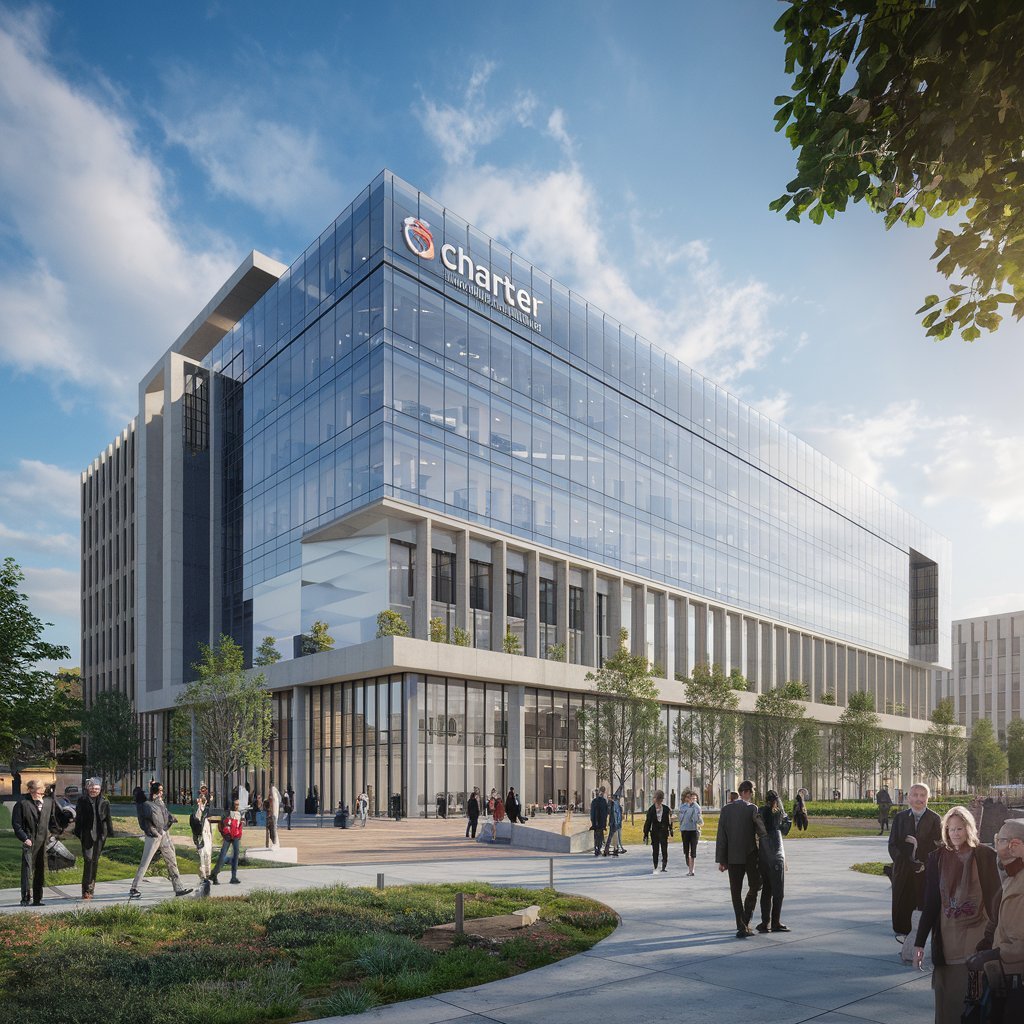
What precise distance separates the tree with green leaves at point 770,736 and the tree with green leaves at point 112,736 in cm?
4329

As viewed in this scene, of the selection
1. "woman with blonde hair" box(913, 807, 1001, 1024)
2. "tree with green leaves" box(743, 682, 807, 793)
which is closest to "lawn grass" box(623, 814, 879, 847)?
"tree with green leaves" box(743, 682, 807, 793)

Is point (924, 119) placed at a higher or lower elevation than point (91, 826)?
higher

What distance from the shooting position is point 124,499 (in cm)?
8756

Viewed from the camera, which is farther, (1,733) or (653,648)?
(653,648)

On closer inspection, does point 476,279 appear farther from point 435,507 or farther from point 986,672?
point 986,672

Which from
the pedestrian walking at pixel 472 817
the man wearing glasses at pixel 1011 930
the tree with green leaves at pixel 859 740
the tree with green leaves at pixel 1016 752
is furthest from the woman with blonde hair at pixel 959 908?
the tree with green leaves at pixel 1016 752

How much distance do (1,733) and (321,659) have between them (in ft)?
50.1

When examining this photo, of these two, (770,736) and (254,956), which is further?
(770,736)

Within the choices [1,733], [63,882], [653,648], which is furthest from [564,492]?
[63,882]

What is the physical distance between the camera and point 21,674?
40.7 meters

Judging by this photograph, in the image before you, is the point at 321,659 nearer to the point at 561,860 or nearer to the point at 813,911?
the point at 561,860

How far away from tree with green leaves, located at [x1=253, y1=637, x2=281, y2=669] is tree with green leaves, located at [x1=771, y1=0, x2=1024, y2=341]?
158 feet

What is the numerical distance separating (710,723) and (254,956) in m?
47.3

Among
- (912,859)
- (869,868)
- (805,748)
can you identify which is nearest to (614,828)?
(869,868)
